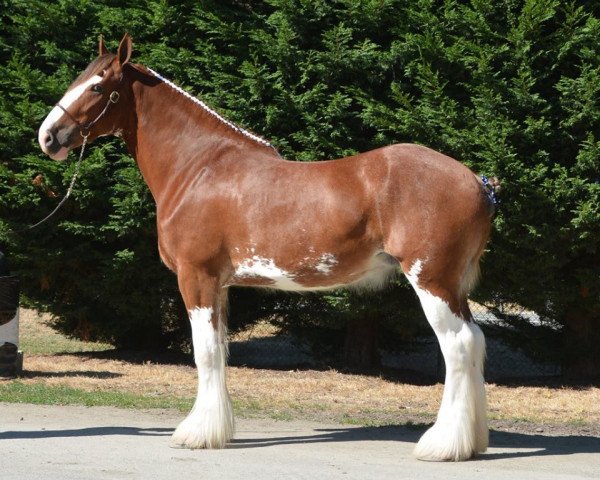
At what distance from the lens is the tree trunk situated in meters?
11.4

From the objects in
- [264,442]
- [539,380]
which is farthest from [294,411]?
[539,380]

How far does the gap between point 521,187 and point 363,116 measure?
65.1 inches

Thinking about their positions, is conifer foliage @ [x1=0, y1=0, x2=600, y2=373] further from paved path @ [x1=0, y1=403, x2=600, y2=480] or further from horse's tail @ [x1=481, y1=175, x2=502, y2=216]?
paved path @ [x1=0, y1=403, x2=600, y2=480]

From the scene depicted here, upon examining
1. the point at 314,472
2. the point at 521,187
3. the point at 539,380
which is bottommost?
the point at 314,472

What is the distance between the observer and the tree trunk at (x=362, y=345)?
11.4 metres

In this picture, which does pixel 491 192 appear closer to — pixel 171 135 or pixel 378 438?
pixel 378 438

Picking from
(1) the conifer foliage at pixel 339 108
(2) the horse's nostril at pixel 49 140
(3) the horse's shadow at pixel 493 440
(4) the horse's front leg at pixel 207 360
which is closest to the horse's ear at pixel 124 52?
(2) the horse's nostril at pixel 49 140

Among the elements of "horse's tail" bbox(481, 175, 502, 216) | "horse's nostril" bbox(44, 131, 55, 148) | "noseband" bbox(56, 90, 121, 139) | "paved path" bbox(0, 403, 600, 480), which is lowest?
"paved path" bbox(0, 403, 600, 480)

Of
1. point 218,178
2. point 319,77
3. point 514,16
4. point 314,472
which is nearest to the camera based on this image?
point 314,472

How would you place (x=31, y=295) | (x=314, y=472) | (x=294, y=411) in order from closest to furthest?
(x=314, y=472), (x=294, y=411), (x=31, y=295)

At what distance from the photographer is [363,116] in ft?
31.9

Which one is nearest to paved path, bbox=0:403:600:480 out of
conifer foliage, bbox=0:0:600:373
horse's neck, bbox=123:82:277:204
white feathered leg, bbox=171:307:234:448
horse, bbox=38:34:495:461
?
white feathered leg, bbox=171:307:234:448

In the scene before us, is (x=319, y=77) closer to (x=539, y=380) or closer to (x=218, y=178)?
(x=218, y=178)

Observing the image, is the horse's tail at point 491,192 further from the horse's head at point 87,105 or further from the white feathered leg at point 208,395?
the horse's head at point 87,105
